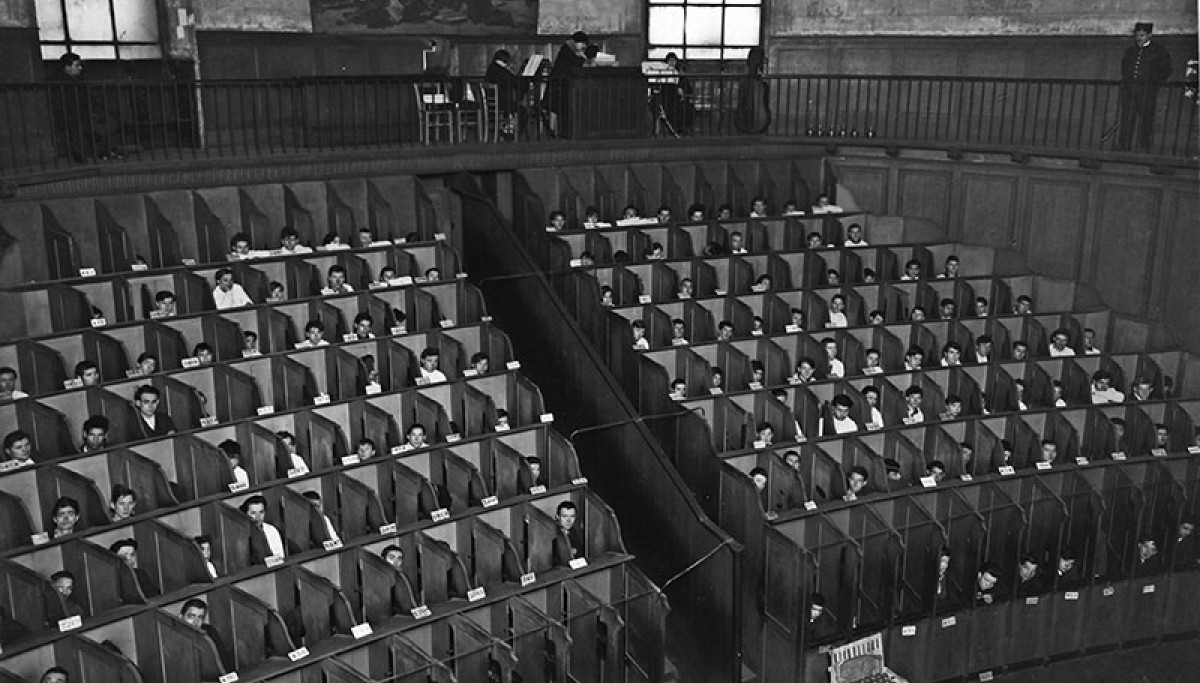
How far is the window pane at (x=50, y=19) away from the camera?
11.1 metres

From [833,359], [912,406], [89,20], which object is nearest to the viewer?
[912,406]

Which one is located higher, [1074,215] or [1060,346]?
[1074,215]

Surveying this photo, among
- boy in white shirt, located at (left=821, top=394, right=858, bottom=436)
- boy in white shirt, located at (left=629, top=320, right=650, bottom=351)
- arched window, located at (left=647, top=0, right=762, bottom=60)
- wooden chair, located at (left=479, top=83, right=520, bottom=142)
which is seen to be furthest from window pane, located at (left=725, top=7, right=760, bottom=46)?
boy in white shirt, located at (left=821, top=394, right=858, bottom=436)

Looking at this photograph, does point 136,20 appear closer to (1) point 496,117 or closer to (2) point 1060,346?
(1) point 496,117

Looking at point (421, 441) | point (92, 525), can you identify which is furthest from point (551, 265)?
point (92, 525)

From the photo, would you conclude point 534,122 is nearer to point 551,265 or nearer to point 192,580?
point 551,265

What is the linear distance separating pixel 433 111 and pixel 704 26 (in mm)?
4632

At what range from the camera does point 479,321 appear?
962 centimetres

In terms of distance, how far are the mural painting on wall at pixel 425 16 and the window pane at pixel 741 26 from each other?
102 inches

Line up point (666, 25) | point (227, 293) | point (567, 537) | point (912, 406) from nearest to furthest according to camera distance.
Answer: point (567, 537) → point (227, 293) → point (912, 406) → point (666, 25)

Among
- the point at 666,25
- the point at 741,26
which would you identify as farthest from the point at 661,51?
the point at 741,26

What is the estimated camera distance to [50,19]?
11.2m

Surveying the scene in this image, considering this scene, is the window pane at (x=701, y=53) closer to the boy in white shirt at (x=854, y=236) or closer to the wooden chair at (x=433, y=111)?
the wooden chair at (x=433, y=111)

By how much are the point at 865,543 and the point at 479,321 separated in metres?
3.75
